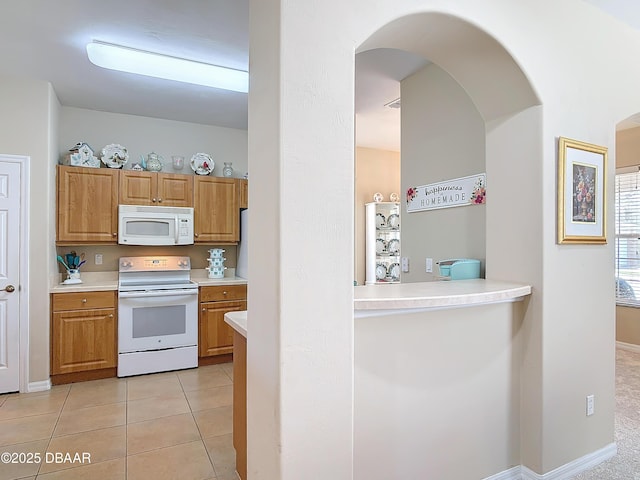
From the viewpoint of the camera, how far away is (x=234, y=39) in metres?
2.68

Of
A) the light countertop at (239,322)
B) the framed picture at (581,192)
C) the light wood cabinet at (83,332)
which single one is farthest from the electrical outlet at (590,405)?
the light wood cabinet at (83,332)

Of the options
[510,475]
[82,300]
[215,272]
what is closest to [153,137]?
[215,272]

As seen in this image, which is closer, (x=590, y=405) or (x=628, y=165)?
(x=590, y=405)

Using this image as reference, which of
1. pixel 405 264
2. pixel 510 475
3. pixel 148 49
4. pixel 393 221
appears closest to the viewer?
pixel 510 475

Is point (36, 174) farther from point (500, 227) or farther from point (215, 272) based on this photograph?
point (500, 227)

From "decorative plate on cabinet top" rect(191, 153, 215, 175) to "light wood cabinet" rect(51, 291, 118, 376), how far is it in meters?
1.62

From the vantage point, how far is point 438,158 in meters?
3.00

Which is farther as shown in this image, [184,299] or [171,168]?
[171,168]

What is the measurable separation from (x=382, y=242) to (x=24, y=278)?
4324mm

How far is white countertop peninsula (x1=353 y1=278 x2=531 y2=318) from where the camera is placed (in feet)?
4.94

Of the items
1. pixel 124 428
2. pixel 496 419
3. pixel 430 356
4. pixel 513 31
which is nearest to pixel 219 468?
pixel 124 428

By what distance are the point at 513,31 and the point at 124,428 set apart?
3.40m

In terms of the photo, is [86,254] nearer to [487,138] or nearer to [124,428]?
[124,428]

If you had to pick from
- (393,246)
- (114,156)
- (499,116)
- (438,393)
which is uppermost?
(114,156)
